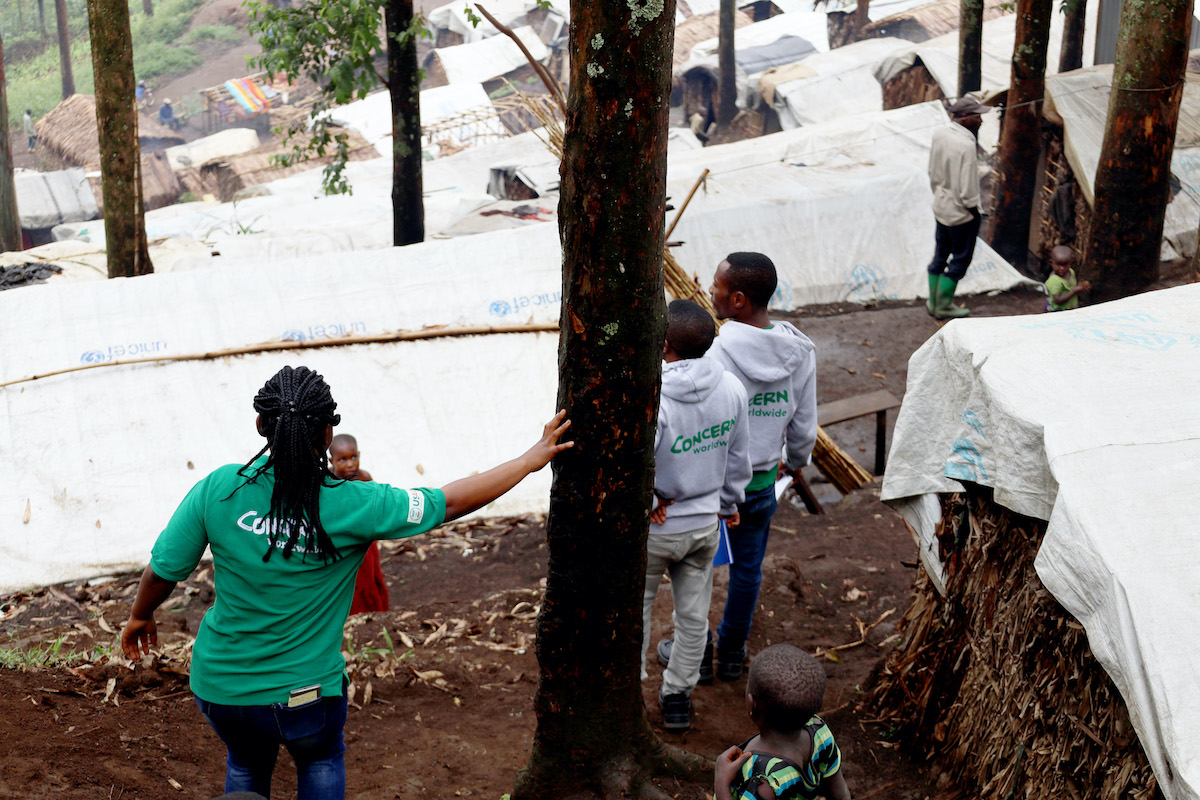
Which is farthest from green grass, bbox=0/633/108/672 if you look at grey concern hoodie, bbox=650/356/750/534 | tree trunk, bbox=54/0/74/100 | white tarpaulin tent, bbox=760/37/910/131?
tree trunk, bbox=54/0/74/100

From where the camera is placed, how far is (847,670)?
4.43 metres

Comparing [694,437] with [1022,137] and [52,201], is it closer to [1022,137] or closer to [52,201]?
[1022,137]

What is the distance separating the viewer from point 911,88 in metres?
17.3

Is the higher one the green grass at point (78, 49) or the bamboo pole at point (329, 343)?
the green grass at point (78, 49)

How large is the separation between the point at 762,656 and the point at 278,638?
48.4 inches

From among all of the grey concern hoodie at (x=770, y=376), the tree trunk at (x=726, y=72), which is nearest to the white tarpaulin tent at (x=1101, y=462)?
the grey concern hoodie at (x=770, y=376)

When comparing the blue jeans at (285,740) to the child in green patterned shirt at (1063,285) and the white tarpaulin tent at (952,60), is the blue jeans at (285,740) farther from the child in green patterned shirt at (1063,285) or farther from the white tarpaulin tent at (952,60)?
the white tarpaulin tent at (952,60)

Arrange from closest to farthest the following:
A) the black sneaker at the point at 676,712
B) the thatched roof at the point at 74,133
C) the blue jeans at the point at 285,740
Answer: the blue jeans at the point at 285,740, the black sneaker at the point at 676,712, the thatched roof at the point at 74,133

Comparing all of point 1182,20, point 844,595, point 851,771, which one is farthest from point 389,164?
point 851,771

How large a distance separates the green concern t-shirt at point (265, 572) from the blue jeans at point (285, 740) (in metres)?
0.04

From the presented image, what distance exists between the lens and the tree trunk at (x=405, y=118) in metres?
8.29

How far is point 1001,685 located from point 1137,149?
20.2ft

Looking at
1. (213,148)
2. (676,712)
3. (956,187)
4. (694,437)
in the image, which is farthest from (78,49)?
(676,712)

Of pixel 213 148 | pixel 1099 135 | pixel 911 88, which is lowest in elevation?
pixel 213 148
